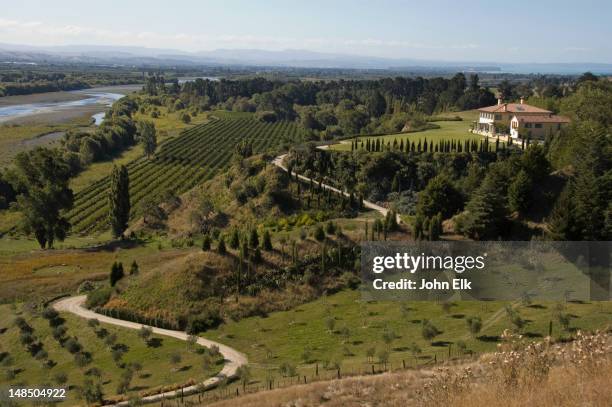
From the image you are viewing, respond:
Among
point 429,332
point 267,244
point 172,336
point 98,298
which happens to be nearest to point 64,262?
point 98,298

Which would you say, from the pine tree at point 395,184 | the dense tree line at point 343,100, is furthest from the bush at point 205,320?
the dense tree line at point 343,100

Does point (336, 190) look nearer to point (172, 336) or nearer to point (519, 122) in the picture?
point (172, 336)

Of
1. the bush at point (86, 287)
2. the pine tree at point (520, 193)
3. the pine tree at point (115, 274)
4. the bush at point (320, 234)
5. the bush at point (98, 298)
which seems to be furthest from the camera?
the pine tree at point (520, 193)

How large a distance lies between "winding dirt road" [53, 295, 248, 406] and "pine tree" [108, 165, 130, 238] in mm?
17120

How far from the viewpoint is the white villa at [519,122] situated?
71.3 meters

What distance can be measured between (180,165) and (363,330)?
67941mm

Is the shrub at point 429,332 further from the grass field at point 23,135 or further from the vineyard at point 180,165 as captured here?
the grass field at point 23,135

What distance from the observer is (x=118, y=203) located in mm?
57312

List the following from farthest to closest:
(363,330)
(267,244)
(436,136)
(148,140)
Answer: (148,140), (436,136), (267,244), (363,330)

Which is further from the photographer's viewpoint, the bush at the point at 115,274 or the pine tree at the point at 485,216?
the pine tree at the point at 485,216

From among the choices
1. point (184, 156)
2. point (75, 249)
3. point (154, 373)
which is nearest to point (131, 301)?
point (154, 373)

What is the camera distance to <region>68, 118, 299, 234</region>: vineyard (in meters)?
70.6

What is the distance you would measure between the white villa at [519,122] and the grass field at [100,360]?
5437cm

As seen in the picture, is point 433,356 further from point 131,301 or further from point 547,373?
point 131,301
